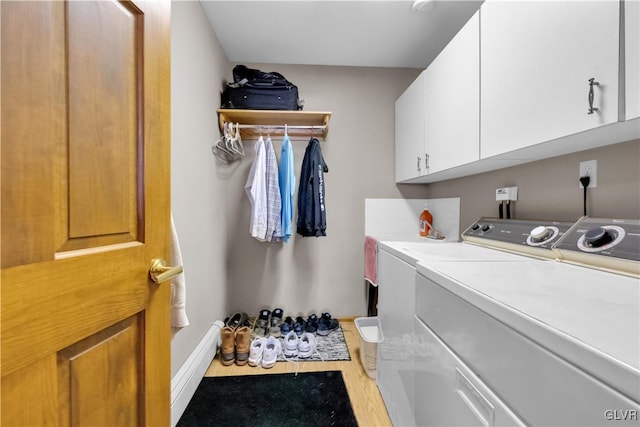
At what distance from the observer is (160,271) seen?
0.72m

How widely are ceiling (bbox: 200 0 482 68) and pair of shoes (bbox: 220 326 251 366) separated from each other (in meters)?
2.21

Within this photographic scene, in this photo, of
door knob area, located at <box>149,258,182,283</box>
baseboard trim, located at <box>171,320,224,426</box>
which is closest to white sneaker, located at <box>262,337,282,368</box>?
baseboard trim, located at <box>171,320,224,426</box>

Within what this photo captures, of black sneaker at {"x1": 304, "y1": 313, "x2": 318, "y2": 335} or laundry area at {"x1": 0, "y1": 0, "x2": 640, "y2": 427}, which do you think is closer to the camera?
laundry area at {"x1": 0, "y1": 0, "x2": 640, "y2": 427}

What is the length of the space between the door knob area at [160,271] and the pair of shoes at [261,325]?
58.4 inches

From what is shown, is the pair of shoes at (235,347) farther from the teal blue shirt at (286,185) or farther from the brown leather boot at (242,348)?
the teal blue shirt at (286,185)

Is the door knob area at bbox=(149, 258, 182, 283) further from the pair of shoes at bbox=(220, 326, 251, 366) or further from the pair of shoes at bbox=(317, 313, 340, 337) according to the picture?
the pair of shoes at bbox=(317, 313, 340, 337)

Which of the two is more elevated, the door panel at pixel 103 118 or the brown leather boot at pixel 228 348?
the door panel at pixel 103 118

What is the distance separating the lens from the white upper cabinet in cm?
60

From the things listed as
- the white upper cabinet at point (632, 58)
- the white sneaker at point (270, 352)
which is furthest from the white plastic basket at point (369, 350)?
the white upper cabinet at point (632, 58)

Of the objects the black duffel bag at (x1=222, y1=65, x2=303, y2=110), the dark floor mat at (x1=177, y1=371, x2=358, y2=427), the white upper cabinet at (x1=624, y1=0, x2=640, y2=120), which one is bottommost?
the dark floor mat at (x1=177, y1=371, x2=358, y2=427)

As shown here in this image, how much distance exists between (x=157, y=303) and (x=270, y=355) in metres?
1.22

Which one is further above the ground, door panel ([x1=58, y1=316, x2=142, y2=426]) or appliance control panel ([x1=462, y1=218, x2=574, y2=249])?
appliance control panel ([x1=462, y1=218, x2=574, y2=249])

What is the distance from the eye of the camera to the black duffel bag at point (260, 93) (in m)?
1.95

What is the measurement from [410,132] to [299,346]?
184 cm
